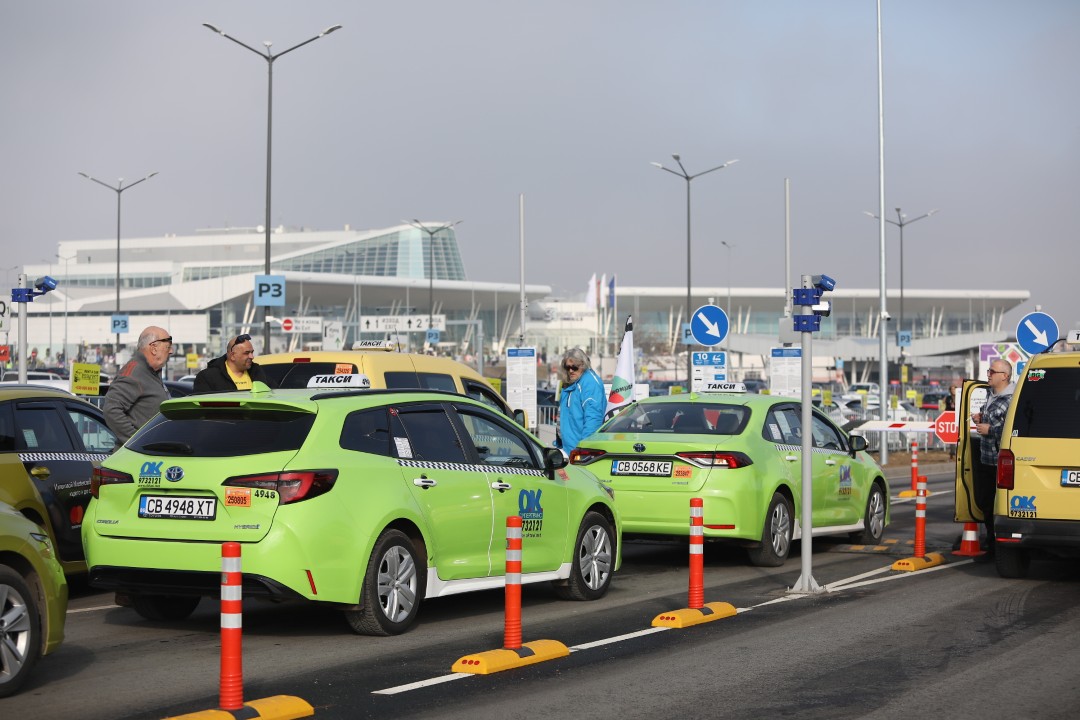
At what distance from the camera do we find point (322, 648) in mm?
8562

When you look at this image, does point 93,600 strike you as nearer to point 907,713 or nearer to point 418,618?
point 418,618

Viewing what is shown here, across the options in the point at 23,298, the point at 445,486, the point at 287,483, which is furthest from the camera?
the point at 23,298

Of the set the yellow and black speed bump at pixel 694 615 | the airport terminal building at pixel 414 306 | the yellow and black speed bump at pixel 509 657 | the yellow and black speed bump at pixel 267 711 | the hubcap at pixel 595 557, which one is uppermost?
the airport terminal building at pixel 414 306

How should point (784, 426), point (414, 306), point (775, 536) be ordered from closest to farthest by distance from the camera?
point (775, 536) → point (784, 426) → point (414, 306)

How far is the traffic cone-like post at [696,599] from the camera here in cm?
975

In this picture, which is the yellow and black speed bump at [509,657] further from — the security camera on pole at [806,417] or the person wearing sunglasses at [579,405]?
the person wearing sunglasses at [579,405]

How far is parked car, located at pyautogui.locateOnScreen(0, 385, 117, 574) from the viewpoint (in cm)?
1013

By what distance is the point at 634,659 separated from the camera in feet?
27.3

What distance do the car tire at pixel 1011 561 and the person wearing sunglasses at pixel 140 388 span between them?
7.71 m

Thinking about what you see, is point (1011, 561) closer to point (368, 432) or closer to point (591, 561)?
point (591, 561)

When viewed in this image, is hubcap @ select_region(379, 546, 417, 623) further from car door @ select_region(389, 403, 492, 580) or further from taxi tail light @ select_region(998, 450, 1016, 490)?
→ taxi tail light @ select_region(998, 450, 1016, 490)

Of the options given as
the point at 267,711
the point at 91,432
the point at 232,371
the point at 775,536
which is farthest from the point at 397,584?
the point at 775,536

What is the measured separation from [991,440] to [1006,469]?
183 cm

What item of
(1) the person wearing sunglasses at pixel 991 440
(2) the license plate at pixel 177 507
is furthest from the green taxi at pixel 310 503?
(1) the person wearing sunglasses at pixel 991 440
